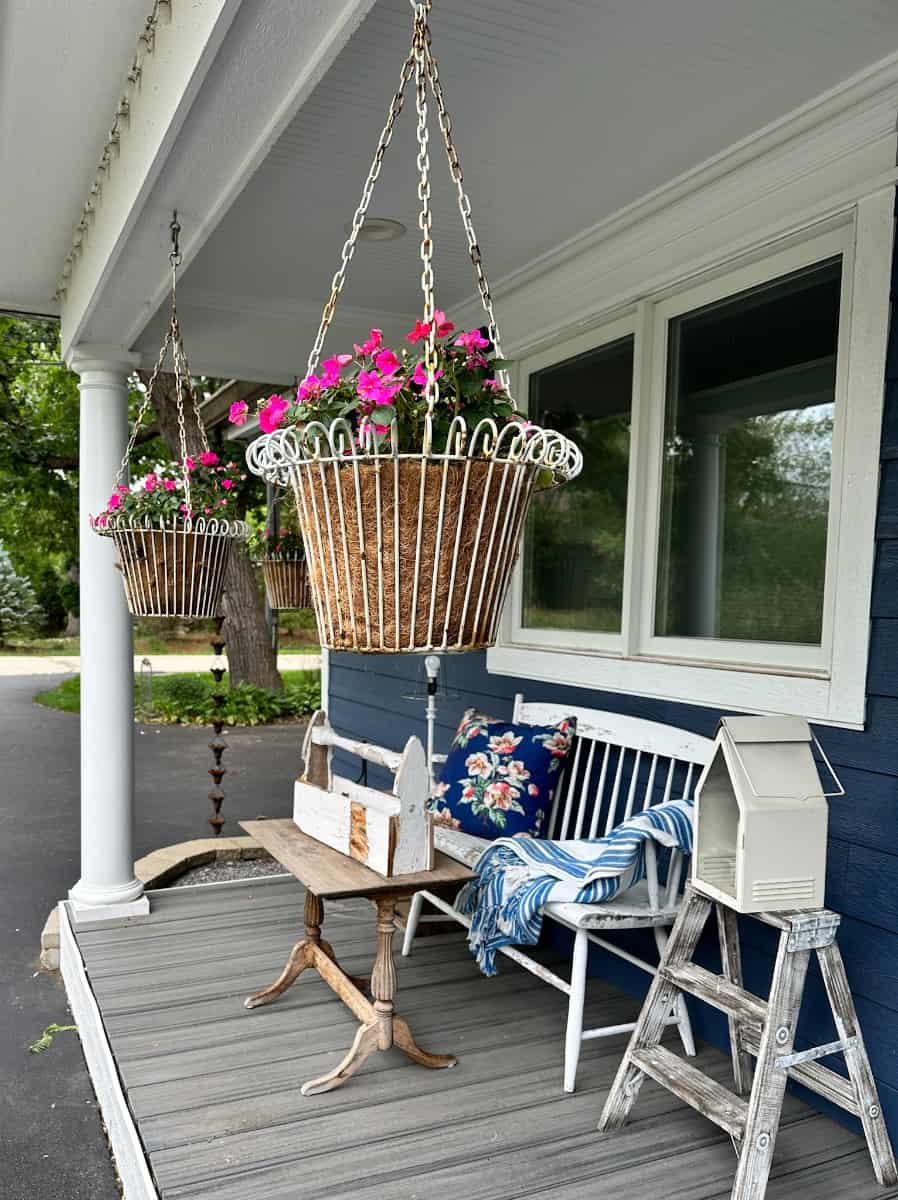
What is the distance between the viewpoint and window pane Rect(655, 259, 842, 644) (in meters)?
2.34

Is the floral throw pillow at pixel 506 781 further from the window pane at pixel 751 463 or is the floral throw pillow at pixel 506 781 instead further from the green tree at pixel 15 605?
the green tree at pixel 15 605

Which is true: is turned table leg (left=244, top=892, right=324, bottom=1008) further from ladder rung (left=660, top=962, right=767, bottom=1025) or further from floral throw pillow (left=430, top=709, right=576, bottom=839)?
ladder rung (left=660, top=962, right=767, bottom=1025)

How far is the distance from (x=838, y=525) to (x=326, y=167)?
5.26ft

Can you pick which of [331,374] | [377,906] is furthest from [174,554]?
[331,374]

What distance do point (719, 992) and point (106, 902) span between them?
2286 millimetres

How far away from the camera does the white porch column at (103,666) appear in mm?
3400

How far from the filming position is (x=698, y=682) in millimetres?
2566

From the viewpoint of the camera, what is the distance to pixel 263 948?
310 cm

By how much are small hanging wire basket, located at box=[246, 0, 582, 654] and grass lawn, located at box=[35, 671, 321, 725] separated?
26.7 feet

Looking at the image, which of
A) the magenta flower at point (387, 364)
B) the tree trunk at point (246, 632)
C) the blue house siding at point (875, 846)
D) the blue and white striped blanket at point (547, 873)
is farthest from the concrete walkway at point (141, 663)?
the magenta flower at point (387, 364)

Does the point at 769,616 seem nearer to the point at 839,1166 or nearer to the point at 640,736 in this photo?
the point at 640,736

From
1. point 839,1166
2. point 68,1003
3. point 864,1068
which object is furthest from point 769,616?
point 68,1003

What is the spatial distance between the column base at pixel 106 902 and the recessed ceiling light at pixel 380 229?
2.40 metres

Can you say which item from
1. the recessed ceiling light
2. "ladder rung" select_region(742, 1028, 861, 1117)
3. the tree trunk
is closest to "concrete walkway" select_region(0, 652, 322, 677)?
A: the tree trunk
